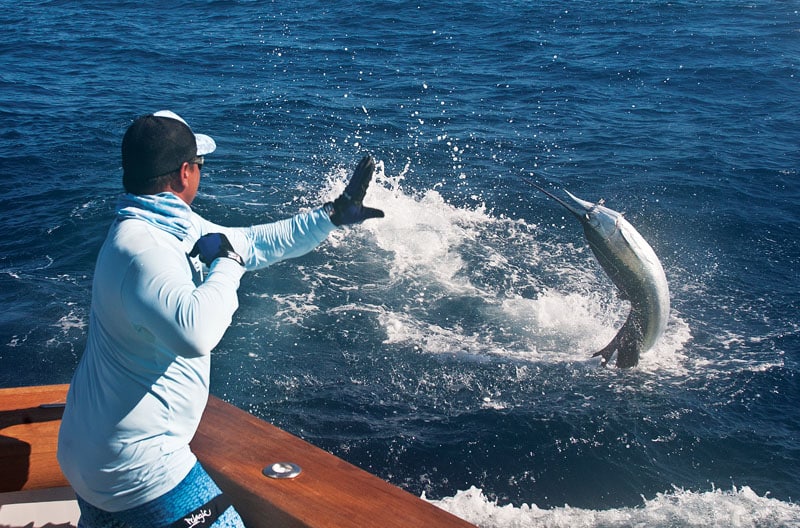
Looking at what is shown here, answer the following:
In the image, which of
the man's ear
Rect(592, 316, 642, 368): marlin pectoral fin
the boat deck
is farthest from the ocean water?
the man's ear

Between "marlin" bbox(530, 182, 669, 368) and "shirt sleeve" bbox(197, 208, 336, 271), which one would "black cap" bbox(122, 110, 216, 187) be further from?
"marlin" bbox(530, 182, 669, 368)

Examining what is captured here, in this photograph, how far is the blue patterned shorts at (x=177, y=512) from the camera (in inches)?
79.9

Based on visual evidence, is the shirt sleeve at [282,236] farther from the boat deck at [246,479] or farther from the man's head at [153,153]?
the boat deck at [246,479]

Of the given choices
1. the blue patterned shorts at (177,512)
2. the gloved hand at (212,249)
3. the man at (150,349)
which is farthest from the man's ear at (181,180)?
the blue patterned shorts at (177,512)

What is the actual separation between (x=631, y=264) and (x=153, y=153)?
378cm

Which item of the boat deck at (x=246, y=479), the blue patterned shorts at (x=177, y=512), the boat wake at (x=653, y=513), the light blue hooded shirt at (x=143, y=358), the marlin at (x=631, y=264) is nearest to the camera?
the light blue hooded shirt at (x=143, y=358)

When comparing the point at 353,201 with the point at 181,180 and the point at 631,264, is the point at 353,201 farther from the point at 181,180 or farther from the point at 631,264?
the point at 631,264

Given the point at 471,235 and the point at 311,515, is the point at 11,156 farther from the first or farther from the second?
the point at 311,515

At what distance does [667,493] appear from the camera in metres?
5.06

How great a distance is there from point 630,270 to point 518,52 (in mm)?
12216

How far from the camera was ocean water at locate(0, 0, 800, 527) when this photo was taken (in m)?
5.48

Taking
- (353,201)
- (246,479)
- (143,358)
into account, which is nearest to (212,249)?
(143,358)

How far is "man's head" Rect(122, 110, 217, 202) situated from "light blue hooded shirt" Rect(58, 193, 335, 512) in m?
0.04

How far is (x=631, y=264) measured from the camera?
5.09 m
